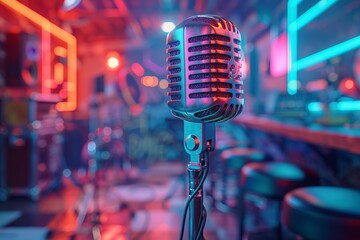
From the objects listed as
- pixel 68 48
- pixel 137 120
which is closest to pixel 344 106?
pixel 68 48

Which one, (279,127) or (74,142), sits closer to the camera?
(279,127)

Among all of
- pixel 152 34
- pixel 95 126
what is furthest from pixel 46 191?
pixel 152 34

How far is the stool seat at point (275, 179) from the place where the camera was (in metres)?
1.60

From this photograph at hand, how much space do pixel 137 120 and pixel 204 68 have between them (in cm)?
591

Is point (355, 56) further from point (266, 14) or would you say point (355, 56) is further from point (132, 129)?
point (132, 129)

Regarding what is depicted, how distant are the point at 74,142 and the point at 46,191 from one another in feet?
4.55

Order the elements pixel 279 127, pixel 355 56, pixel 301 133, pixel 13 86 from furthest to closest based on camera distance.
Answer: pixel 13 86 → pixel 355 56 → pixel 279 127 → pixel 301 133

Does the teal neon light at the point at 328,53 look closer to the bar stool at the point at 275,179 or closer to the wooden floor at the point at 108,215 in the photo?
the bar stool at the point at 275,179

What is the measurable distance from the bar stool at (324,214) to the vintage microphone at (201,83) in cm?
38

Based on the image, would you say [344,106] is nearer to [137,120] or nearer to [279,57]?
[279,57]

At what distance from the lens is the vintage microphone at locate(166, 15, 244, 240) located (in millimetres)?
762

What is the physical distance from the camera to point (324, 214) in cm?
98

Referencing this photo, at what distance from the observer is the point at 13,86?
3779 mm

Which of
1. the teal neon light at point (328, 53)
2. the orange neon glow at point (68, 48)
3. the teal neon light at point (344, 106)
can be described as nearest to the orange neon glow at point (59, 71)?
the orange neon glow at point (68, 48)
